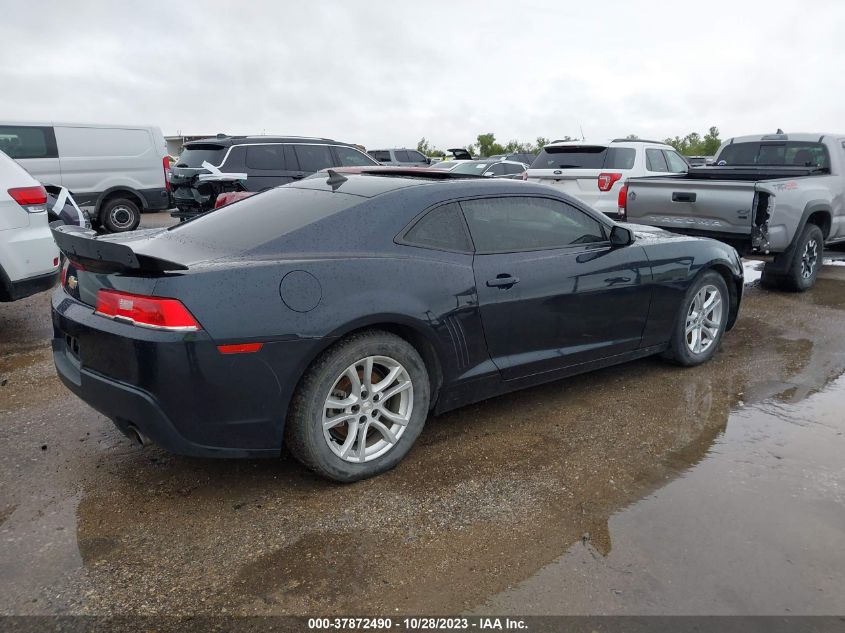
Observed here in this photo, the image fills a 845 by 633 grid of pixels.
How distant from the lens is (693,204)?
7141mm

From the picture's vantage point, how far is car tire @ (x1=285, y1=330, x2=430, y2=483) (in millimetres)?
3000

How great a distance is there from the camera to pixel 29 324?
243 inches

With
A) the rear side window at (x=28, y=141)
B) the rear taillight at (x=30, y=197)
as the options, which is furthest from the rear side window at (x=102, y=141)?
the rear taillight at (x=30, y=197)

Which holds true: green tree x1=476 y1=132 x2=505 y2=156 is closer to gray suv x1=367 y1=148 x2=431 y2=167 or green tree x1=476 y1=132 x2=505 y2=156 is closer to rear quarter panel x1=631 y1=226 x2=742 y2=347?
gray suv x1=367 y1=148 x2=431 y2=167

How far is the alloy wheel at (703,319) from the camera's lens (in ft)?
15.9

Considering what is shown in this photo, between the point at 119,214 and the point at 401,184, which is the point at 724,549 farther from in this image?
the point at 119,214

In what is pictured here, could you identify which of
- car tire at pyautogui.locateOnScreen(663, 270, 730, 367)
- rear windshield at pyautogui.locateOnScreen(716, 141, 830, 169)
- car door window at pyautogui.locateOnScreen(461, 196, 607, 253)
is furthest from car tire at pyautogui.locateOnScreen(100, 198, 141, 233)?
car tire at pyautogui.locateOnScreen(663, 270, 730, 367)

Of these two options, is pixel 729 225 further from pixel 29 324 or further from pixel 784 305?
pixel 29 324

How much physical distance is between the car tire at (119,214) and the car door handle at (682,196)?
9558 millimetres

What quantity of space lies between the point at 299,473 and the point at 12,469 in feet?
4.66

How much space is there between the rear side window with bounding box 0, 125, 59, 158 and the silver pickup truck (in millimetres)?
9687

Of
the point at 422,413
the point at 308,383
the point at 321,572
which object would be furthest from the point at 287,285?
the point at 321,572

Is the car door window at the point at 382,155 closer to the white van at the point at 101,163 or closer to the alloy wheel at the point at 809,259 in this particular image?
the white van at the point at 101,163

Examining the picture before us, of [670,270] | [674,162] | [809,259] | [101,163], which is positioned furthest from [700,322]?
[101,163]
